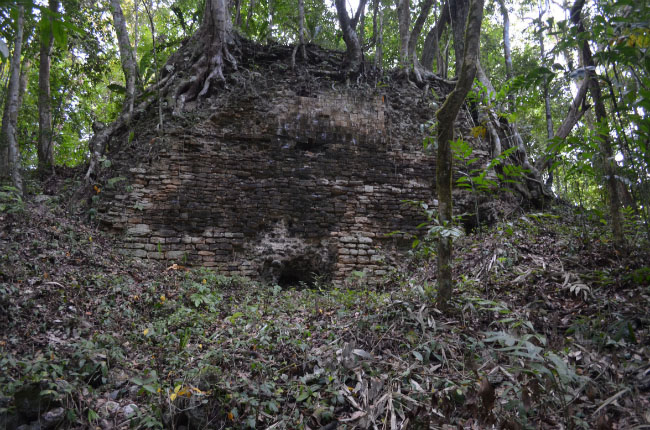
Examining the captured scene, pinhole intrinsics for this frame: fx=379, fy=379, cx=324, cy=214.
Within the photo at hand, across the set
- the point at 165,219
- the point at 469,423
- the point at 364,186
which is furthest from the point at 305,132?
the point at 469,423

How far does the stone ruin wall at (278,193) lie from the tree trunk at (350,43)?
3.73ft

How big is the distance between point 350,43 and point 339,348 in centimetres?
658

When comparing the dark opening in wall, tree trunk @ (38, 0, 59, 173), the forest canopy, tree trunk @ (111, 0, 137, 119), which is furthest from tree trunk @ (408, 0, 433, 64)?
tree trunk @ (38, 0, 59, 173)

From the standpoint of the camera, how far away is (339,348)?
10.2 feet

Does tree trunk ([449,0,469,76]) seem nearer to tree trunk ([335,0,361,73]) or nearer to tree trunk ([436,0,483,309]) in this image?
tree trunk ([335,0,361,73])

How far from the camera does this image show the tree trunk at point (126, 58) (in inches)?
262

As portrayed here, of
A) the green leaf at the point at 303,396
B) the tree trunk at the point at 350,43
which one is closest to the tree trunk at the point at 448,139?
the green leaf at the point at 303,396

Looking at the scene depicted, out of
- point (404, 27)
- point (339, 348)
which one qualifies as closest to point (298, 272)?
point (339, 348)

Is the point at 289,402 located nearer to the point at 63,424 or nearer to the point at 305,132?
the point at 63,424

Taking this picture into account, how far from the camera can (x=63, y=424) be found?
2.39m

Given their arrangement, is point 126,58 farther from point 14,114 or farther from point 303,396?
point 303,396

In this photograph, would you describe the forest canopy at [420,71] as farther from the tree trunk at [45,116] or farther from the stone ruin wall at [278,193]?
the stone ruin wall at [278,193]

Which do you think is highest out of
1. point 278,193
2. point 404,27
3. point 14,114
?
point 404,27

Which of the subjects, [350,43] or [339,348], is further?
[350,43]
